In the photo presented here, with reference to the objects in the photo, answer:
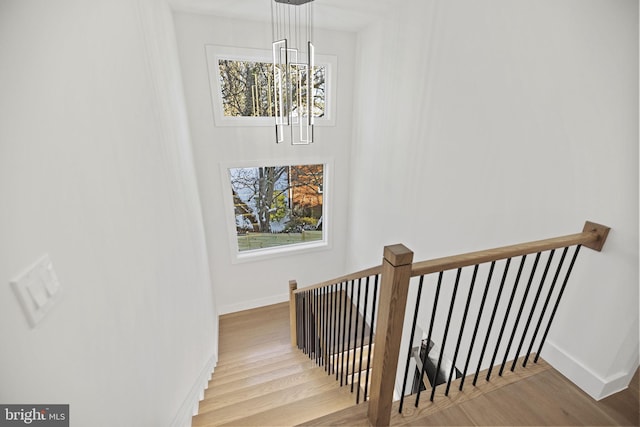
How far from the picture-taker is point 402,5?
2.74m

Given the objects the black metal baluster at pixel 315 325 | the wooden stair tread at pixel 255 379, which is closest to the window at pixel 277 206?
the black metal baluster at pixel 315 325

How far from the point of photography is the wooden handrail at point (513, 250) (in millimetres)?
1075

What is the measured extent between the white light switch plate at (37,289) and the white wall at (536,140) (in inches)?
86.0

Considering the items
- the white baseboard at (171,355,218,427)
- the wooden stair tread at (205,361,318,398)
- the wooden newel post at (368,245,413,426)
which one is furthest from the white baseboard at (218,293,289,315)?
the wooden newel post at (368,245,413,426)

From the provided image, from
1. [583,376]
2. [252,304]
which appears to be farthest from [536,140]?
[252,304]

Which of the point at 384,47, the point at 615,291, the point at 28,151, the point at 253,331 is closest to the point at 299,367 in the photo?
the point at 253,331

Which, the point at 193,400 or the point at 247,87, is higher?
the point at 247,87

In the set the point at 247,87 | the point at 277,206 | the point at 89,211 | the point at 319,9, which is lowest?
the point at 277,206

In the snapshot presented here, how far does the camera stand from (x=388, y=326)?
1.15 m

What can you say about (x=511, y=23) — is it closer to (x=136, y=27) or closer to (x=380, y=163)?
(x=380, y=163)

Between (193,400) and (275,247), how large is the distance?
2.66 meters

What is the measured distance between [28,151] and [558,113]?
2222 millimetres

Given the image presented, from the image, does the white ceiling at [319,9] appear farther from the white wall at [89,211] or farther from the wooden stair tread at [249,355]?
the wooden stair tread at [249,355]

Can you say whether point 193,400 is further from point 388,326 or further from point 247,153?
point 247,153
